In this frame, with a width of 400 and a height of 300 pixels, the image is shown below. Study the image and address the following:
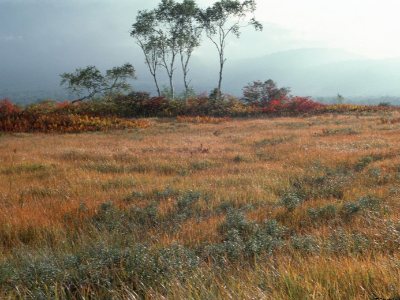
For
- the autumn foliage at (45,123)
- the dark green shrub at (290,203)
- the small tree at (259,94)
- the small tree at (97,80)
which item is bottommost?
the dark green shrub at (290,203)

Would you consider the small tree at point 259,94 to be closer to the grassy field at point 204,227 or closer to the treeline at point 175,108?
the treeline at point 175,108

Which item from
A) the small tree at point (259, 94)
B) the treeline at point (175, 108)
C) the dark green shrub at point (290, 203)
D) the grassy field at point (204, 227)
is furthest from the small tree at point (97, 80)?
the dark green shrub at point (290, 203)

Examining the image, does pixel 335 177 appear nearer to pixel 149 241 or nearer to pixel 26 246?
pixel 149 241

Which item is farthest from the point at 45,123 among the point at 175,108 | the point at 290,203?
the point at 290,203

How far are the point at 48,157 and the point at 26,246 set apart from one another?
Answer: 6.73m

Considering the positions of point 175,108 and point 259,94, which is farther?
point 259,94

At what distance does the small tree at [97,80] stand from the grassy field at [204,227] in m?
25.6

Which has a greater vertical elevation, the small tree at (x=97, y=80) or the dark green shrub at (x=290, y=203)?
the small tree at (x=97, y=80)

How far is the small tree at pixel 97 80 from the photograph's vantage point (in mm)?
31844

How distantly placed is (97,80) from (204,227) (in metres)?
32.2

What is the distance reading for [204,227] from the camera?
383 cm

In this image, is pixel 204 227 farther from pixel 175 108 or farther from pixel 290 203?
pixel 175 108

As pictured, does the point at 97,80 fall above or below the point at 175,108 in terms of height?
above

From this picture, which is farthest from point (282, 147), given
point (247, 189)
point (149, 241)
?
point (149, 241)
